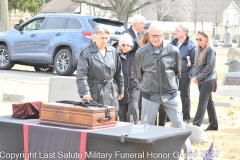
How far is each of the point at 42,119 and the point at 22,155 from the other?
16.7 inches

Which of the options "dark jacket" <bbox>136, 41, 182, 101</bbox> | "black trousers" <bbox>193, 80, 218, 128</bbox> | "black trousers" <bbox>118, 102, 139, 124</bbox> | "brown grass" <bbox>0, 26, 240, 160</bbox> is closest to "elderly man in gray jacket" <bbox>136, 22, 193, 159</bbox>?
"dark jacket" <bbox>136, 41, 182, 101</bbox>

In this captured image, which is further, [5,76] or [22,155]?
[5,76]

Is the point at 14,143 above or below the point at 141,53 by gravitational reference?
below

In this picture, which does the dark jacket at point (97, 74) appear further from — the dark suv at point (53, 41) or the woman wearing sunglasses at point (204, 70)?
the dark suv at point (53, 41)

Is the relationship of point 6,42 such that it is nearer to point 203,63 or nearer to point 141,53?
point 203,63

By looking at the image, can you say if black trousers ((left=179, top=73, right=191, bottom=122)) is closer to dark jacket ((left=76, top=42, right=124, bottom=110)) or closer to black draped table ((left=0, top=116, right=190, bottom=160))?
dark jacket ((left=76, top=42, right=124, bottom=110))

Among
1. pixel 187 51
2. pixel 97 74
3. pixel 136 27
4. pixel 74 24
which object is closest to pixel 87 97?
pixel 97 74

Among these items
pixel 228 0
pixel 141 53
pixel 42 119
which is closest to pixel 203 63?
pixel 141 53

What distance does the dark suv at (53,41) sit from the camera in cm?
1808

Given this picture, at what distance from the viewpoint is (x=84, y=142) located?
560cm

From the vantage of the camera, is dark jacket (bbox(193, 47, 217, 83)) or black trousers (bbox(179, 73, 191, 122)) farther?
black trousers (bbox(179, 73, 191, 122))

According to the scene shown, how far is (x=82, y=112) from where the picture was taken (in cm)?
579

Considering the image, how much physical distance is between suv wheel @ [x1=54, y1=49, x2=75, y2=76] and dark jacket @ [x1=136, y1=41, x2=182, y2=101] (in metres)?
10.8

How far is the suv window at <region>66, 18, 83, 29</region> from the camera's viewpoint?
1840 cm
